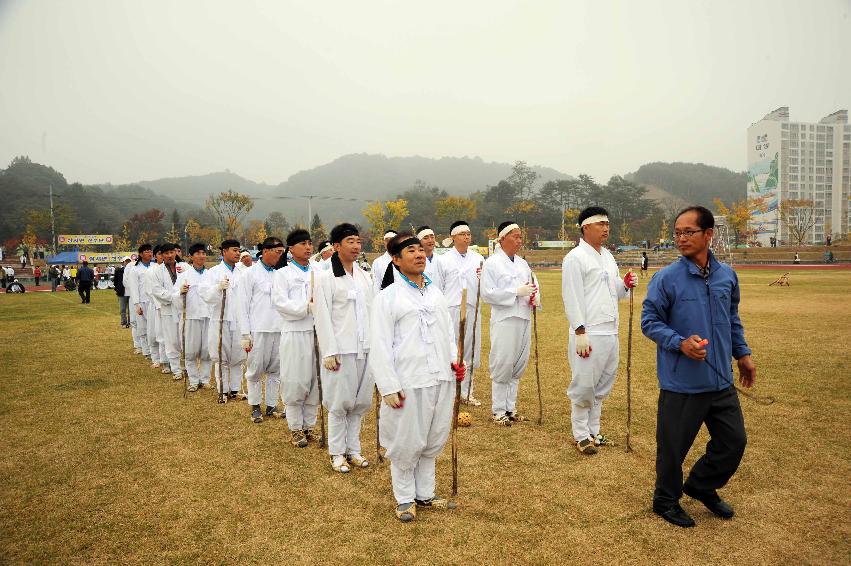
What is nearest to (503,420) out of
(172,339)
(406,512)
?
(406,512)

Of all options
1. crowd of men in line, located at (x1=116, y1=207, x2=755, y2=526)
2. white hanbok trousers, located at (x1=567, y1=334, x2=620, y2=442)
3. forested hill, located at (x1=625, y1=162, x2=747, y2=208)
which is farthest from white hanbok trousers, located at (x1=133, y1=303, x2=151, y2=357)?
forested hill, located at (x1=625, y1=162, x2=747, y2=208)

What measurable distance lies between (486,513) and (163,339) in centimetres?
862

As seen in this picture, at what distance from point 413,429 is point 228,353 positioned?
525 cm

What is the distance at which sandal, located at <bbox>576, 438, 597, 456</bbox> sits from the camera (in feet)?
18.5

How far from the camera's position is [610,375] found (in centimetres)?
563

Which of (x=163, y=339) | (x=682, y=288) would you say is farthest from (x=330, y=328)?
(x=163, y=339)

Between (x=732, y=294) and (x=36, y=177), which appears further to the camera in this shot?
(x=36, y=177)

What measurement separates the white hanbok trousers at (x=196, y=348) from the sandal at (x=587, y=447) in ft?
22.0

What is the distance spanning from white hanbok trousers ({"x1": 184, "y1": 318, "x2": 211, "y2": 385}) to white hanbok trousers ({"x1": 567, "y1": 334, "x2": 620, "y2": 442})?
21.7ft

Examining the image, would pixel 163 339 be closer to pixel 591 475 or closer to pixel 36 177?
pixel 591 475

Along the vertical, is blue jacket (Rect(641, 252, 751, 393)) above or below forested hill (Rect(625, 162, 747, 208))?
below

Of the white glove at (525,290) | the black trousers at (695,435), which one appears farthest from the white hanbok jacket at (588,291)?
the black trousers at (695,435)

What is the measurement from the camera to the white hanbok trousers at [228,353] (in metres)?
8.31

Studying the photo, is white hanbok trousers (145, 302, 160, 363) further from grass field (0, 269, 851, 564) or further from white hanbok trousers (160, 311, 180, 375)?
grass field (0, 269, 851, 564)
